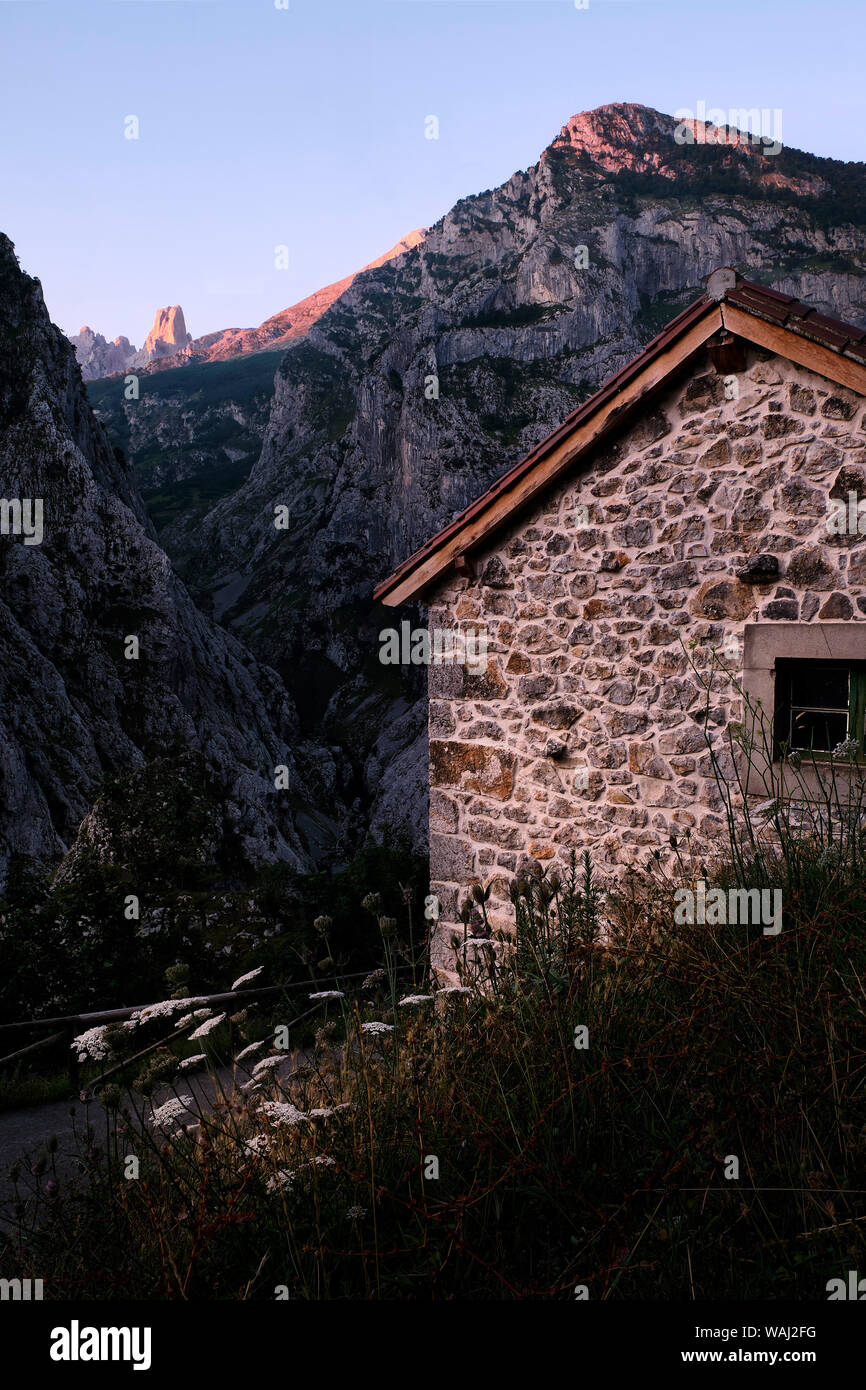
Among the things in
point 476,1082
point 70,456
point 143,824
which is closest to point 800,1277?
point 476,1082

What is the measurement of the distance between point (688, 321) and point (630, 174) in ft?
320

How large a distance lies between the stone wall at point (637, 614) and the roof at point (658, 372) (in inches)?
7.2

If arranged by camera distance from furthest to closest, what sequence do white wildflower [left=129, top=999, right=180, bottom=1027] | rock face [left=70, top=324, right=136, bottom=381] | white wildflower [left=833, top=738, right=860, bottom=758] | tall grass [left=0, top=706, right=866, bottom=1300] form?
rock face [left=70, top=324, right=136, bottom=381] → white wildflower [left=833, top=738, right=860, bottom=758] → white wildflower [left=129, top=999, right=180, bottom=1027] → tall grass [left=0, top=706, right=866, bottom=1300]

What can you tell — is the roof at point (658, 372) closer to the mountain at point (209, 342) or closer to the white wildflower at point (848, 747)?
the white wildflower at point (848, 747)

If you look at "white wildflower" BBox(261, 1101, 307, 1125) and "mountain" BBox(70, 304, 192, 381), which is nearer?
"white wildflower" BBox(261, 1101, 307, 1125)

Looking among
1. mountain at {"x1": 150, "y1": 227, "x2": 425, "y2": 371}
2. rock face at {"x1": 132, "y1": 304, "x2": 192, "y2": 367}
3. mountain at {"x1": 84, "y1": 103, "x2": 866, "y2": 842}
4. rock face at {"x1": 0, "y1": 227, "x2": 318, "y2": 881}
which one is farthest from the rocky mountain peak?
rock face at {"x1": 0, "y1": 227, "x2": 318, "y2": 881}

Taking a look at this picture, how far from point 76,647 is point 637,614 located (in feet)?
77.4

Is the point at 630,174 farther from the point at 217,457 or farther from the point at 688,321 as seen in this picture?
the point at 688,321

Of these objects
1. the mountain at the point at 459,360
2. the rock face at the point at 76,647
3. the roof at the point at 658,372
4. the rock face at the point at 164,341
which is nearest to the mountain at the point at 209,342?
the rock face at the point at 164,341

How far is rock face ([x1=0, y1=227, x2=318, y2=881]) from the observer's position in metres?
18.9

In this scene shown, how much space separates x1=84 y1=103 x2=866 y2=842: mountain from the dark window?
28832mm

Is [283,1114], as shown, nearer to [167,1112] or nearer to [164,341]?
[167,1112]

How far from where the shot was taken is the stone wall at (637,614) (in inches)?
197

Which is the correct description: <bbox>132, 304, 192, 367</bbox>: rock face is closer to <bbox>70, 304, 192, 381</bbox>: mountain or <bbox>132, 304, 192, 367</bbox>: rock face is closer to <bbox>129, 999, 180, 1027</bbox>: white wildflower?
<bbox>70, 304, 192, 381</bbox>: mountain
